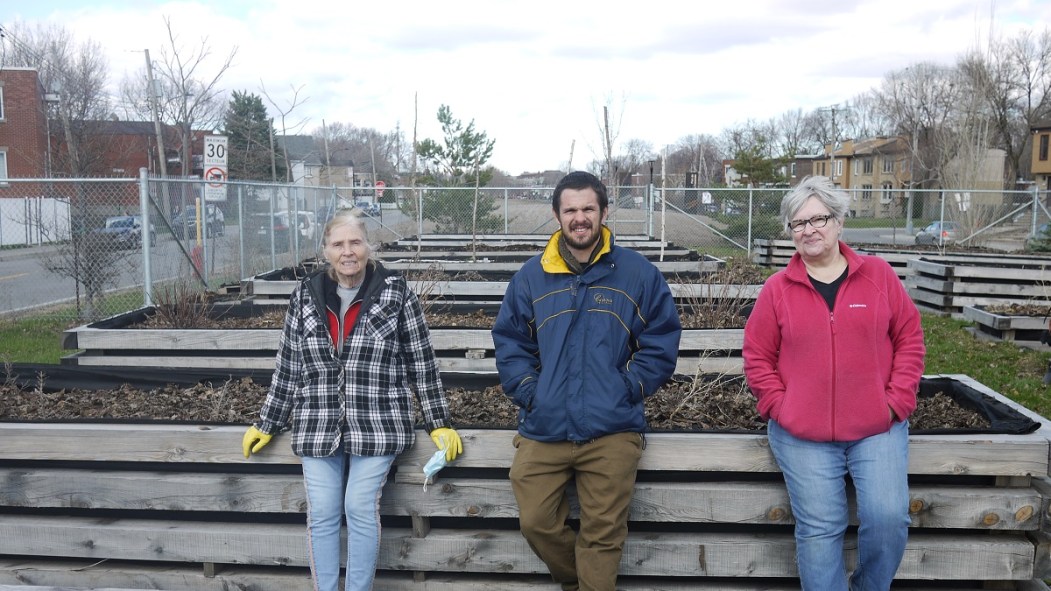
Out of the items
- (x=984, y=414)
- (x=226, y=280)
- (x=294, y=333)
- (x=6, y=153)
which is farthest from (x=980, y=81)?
(x=6, y=153)

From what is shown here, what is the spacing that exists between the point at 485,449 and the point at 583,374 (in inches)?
23.9

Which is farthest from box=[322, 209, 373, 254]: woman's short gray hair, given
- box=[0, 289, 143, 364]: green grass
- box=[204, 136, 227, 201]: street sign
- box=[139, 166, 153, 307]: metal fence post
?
box=[204, 136, 227, 201]: street sign

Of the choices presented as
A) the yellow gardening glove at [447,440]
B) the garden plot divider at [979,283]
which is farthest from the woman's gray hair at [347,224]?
the garden plot divider at [979,283]

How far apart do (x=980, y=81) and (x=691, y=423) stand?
24.9 m

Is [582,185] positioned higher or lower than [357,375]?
→ higher

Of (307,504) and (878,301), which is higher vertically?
(878,301)

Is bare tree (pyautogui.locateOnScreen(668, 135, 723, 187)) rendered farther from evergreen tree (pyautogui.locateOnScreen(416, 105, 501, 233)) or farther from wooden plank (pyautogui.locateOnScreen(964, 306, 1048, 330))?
wooden plank (pyautogui.locateOnScreen(964, 306, 1048, 330))

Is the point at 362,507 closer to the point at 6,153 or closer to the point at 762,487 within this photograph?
the point at 762,487

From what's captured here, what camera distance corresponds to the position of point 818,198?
3.34 metres

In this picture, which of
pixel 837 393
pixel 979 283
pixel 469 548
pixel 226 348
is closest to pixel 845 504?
pixel 837 393

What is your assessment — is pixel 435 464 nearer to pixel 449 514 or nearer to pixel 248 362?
pixel 449 514

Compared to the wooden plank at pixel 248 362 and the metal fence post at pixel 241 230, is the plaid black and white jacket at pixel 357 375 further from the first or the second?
the metal fence post at pixel 241 230

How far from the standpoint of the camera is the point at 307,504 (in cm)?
350

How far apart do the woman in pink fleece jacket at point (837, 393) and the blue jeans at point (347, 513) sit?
1558 millimetres
